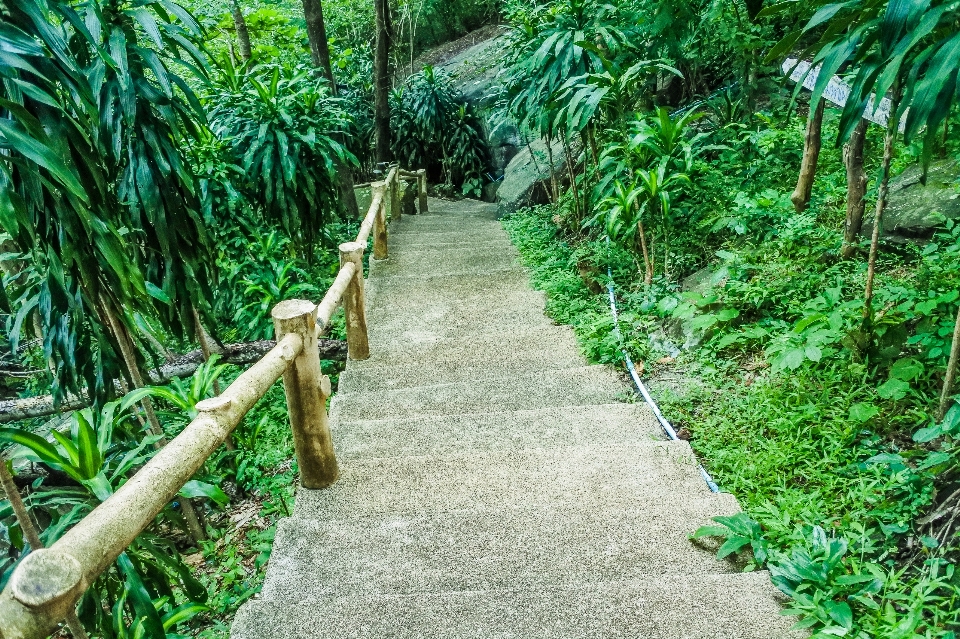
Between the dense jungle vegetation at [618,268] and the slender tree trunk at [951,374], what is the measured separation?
0.04 ft

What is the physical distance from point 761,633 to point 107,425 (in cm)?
200

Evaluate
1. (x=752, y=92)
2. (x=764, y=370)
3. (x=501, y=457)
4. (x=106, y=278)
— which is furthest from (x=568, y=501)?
(x=752, y=92)

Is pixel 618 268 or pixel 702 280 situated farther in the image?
pixel 618 268

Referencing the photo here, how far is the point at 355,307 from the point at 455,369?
680 mm

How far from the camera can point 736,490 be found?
2.31 meters

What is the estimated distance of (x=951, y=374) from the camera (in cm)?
207

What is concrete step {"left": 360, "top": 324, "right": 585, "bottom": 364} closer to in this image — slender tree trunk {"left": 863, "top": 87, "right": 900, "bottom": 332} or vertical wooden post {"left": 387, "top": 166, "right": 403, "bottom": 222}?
slender tree trunk {"left": 863, "top": 87, "right": 900, "bottom": 332}

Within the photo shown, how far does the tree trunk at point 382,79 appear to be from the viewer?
306 inches

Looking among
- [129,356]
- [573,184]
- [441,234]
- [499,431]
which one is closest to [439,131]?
[441,234]

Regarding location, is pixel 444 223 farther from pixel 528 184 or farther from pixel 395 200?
pixel 528 184

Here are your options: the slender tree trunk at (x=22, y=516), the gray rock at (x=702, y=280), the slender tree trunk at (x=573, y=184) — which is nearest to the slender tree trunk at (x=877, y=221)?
the gray rock at (x=702, y=280)

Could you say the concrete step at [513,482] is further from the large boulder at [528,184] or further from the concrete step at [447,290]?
the large boulder at [528,184]

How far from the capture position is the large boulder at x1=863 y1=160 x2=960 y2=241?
302 centimetres

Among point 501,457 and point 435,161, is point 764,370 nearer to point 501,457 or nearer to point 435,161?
point 501,457
